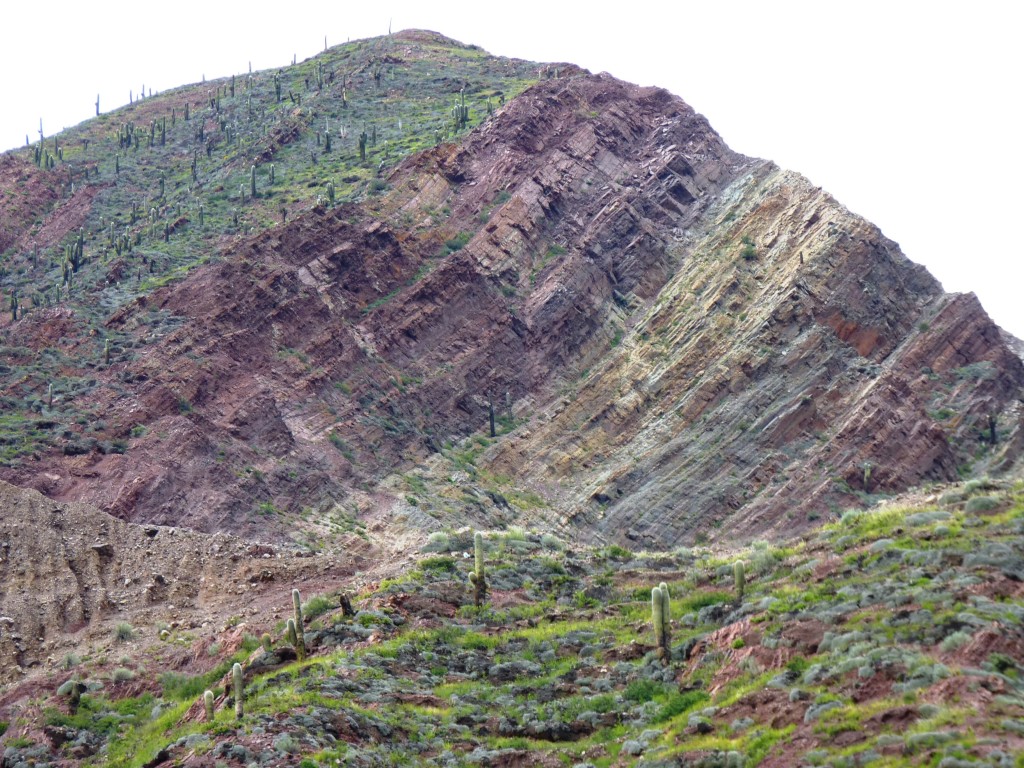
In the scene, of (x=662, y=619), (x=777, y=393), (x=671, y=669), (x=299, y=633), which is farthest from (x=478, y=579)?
(x=777, y=393)

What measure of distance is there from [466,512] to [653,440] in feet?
29.4

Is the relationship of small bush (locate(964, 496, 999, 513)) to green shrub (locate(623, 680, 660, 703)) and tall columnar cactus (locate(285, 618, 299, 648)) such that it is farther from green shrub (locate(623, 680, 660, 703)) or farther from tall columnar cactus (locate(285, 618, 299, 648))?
tall columnar cactus (locate(285, 618, 299, 648))

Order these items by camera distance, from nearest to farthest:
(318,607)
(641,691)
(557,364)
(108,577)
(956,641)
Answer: (956,641)
(641,691)
(318,607)
(108,577)
(557,364)

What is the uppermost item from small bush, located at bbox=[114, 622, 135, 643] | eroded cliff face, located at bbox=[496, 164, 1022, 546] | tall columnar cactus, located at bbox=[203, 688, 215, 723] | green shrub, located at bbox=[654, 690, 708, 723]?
eroded cliff face, located at bbox=[496, 164, 1022, 546]

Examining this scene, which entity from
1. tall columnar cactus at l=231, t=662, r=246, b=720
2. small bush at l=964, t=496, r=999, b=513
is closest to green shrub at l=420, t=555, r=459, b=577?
tall columnar cactus at l=231, t=662, r=246, b=720

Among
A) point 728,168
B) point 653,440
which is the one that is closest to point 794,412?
point 653,440

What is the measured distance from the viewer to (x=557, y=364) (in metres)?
57.9

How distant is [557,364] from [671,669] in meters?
29.8

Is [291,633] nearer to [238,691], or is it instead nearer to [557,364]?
[238,691]

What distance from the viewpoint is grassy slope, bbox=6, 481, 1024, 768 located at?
23062 millimetres

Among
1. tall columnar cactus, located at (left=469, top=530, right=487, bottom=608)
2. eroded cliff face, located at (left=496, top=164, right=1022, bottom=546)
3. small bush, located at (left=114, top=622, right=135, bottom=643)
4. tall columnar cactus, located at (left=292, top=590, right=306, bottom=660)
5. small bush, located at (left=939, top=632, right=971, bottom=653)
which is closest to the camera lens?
small bush, located at (left=939, top=632, right=971, bottom=653)

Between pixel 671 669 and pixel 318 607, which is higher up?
pixel 318 607

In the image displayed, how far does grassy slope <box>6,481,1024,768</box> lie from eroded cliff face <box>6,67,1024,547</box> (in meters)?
12.3

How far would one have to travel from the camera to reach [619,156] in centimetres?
6881
